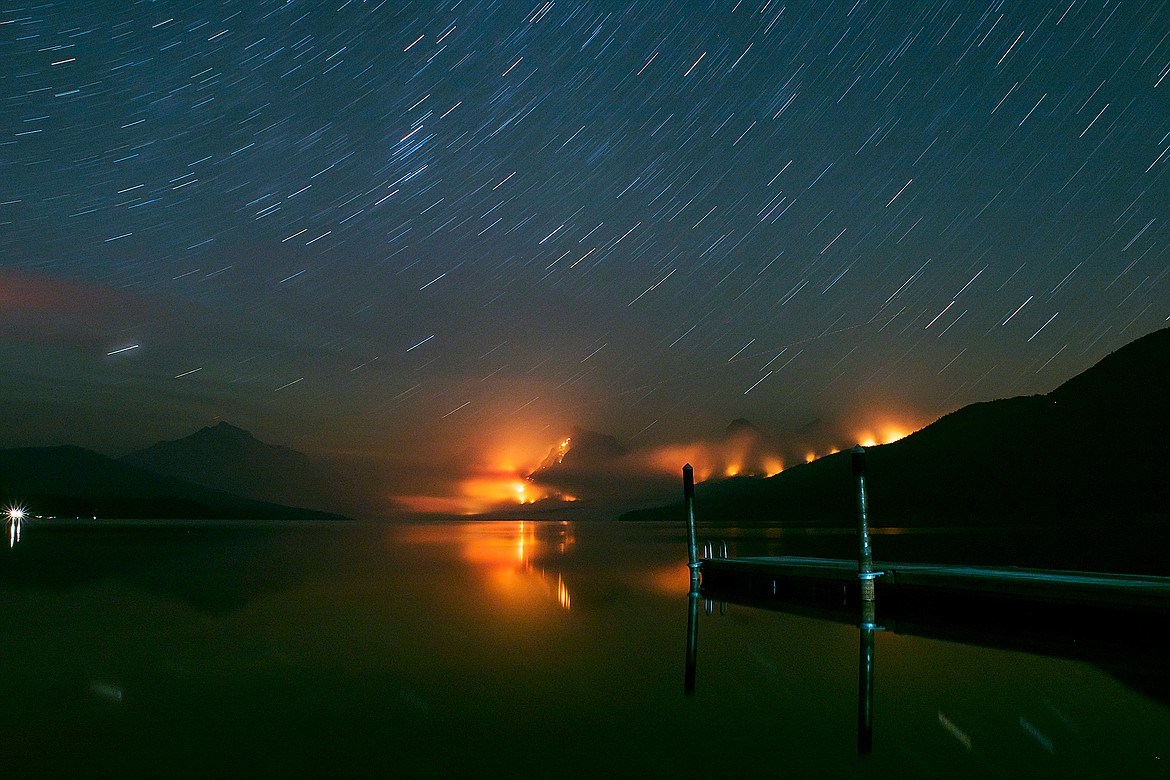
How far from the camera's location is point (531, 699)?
15477 millimetres

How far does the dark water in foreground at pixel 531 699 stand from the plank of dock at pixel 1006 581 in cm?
158

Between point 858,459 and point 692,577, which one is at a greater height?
point 858,459

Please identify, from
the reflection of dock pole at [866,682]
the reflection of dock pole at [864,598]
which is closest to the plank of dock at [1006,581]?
the reflection of dock pole at [864,598]

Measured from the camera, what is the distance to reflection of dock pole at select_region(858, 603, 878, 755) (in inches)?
500

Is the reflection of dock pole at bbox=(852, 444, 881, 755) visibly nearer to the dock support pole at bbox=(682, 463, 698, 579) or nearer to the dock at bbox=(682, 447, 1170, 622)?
the dock at bbox=(682, 447, 1170, 622)

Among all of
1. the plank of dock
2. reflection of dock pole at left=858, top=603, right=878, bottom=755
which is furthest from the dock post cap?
the plank of dock

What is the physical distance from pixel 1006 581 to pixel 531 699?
40.2ft

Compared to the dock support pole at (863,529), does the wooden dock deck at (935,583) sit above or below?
below

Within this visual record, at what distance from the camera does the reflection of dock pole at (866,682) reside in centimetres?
1270

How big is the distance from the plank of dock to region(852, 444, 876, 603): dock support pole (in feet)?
5.47

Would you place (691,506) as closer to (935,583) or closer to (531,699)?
(935,583)

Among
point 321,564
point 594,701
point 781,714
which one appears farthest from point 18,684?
point 321,564

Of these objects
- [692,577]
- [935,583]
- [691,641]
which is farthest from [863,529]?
[692,577]

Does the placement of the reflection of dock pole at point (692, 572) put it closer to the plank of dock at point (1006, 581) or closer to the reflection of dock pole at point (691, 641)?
the reflection of dock pole at point (691, 641)
